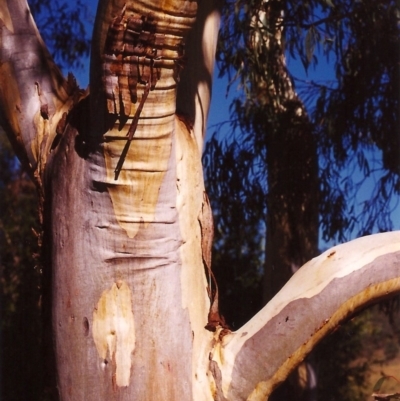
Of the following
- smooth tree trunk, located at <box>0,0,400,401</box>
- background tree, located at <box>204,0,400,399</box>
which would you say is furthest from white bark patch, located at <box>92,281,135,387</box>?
background tree, located at <box>204,0,400,399</box>

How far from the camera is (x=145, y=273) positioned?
197 centimetres

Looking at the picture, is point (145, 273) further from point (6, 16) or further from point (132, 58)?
point (6, 16)

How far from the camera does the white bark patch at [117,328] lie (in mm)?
1946

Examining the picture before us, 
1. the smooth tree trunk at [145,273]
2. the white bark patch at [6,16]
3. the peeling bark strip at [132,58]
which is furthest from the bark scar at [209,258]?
the white bark patch at [6,16]

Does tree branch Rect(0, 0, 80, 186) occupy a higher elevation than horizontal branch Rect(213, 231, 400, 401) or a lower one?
higher

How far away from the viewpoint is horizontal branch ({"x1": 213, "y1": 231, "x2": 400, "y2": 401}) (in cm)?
198

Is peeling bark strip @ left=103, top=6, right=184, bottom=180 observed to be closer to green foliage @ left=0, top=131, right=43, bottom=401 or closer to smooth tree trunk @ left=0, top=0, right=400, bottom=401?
smooth tree trunk @ left=0, top=0, right=400, bottom=401

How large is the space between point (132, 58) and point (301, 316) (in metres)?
0.81

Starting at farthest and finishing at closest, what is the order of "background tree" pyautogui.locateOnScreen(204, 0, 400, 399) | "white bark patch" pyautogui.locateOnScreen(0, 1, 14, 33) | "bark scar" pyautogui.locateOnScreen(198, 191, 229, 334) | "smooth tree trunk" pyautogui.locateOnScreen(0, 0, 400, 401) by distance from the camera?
"background tree" pyautogui.locateOnScreen(204, 0, 400, 399), "white bark patch" pyautogui.locateOnScreen(0, 1, 14, 33), "bark scar" pyautogui.locateOnScreen(198, 191, 229, 334), "smooth tree trunk" pyautogui.locateOnScreen(0, 0, 400, 401)

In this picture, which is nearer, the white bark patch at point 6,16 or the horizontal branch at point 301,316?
the horizontal branch at point 301,316

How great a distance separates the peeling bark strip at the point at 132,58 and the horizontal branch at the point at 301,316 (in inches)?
25.0

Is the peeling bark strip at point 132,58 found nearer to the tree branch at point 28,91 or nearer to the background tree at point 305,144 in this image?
the tree branch at point 28,91

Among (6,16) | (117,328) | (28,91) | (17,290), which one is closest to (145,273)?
(117,328)

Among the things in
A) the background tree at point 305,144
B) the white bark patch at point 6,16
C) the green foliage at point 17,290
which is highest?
the white bark patch at point 6,16
